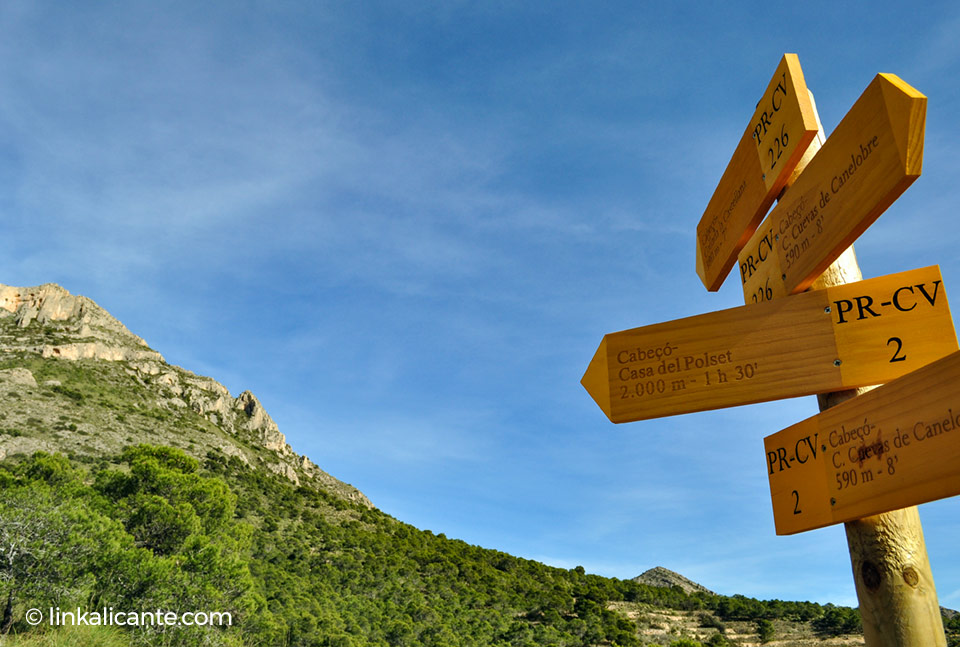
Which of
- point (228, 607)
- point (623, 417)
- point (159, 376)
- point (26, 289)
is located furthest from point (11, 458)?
point (26, 289)

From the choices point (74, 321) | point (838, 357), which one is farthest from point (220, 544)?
point (74, 321)

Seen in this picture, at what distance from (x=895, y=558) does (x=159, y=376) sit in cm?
Result: 7867

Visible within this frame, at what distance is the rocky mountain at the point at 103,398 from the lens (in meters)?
44.6

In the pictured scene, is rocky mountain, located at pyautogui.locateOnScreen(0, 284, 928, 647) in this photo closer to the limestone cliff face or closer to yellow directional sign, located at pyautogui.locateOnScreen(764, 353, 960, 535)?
the limestone cliff face

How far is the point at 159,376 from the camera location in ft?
228

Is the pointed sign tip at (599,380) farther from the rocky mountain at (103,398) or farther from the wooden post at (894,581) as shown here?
the rocky mountain at (103,398)

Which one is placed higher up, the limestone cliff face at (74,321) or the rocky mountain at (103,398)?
the limestone cliff face at (74,321)

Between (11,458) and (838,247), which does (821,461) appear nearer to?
(838,247)

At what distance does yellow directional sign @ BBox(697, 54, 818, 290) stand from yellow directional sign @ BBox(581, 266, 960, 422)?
68 centimetres

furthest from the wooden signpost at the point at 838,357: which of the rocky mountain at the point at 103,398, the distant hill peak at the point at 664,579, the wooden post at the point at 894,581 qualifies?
the distant hill peak at the point at 664,579

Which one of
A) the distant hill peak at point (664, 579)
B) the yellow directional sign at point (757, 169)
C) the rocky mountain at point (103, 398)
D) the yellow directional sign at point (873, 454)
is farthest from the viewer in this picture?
the distant hill peak at point (664, 579)

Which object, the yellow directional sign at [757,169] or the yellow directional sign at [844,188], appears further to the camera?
the yellow directional sign at [757,169]

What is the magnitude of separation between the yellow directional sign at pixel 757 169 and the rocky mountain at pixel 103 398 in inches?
1830

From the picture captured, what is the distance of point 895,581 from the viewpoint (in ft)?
6.44
